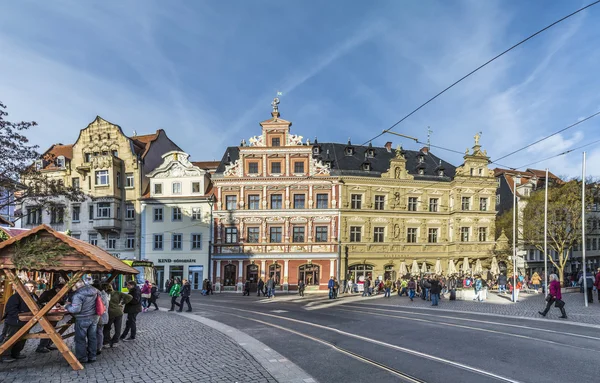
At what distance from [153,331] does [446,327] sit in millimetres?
9922

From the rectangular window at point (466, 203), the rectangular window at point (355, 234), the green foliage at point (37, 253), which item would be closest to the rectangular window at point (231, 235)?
the rectangular window at point (355, 234)

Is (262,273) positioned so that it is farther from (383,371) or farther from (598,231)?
(598,231)

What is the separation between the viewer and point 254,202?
136 feet

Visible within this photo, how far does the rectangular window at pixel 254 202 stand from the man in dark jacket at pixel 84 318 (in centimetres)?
3211

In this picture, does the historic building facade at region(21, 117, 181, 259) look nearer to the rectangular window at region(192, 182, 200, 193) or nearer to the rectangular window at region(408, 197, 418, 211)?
the rectangular window at region(192, 182, 200, 193)

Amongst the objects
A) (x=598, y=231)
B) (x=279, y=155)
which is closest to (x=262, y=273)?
(x=279, y=155)

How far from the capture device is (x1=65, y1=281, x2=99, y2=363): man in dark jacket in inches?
352

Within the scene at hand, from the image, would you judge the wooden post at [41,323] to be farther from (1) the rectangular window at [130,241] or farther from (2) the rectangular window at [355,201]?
(1) the rectangular window at [130,241]

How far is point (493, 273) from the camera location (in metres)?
38.2

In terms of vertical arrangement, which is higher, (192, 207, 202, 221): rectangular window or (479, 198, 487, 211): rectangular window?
(479, 198, 487, 211): rectangular window

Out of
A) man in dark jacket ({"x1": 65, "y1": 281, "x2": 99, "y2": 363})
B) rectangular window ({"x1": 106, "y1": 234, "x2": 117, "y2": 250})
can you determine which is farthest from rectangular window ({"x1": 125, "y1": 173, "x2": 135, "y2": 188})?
man in dark jacket ({"x1": 65, "y1": 281, "x2": 99, "y2": 363})

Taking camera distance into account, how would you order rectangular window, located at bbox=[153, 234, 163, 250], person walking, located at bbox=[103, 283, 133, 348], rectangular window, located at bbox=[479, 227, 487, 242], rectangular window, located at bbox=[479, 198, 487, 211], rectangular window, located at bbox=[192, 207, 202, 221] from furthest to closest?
rectangular window, located at bbox=[479, 198, 487, 211]
rectangular window, located at bbox=[479, 227, 487, 242]
rectangular window, located at bbox=[153, 234, 163, 250]
rectangular window, located at bbox=[192, 207, 202, 221]
person walking, located at bbox=[103, 283, 133, 348]

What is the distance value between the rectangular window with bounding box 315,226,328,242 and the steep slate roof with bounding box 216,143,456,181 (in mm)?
5426

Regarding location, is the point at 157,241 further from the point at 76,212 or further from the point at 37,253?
the point at 37,253
